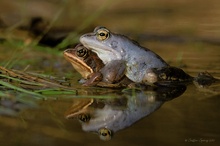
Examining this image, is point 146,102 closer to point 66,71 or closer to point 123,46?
point 123,46

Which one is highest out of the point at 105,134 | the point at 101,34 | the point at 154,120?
the point at 101,34

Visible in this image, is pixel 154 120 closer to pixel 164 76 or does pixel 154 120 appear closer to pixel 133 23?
pixel 164 76

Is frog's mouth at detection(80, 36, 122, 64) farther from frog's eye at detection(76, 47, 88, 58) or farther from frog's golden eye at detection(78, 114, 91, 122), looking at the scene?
frog's golden eye at detection(78, 114, 91, 122)

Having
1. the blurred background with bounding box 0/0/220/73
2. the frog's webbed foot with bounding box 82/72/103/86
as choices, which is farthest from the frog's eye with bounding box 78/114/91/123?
the blurred background with bounding box 0/0/220/73

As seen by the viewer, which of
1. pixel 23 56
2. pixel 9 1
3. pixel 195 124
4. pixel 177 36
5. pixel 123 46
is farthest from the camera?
pixel 9 1

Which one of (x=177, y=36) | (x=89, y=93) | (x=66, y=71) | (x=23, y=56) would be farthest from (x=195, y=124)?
(x=177, y=36)

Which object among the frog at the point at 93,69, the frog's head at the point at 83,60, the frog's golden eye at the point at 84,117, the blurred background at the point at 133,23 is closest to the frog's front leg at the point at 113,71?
the frog at the point at 93,69

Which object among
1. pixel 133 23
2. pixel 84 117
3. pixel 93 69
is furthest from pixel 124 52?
pixel 133 23
